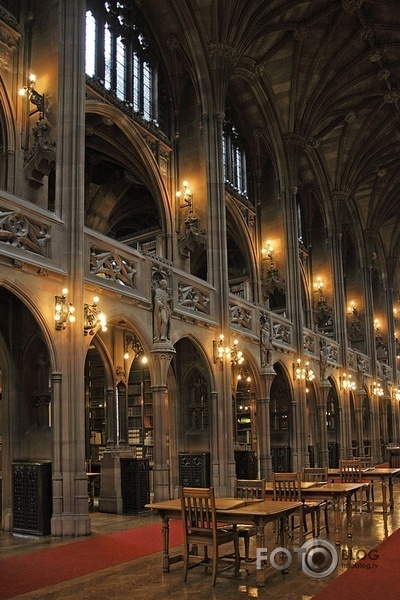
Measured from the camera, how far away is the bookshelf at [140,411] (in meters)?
20.8

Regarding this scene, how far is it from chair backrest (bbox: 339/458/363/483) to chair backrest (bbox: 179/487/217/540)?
656cm

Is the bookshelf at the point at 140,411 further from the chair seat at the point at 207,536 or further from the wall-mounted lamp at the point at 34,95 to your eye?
the chair seat at the point at 207,536

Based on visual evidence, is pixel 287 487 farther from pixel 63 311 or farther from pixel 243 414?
pixel 243 414

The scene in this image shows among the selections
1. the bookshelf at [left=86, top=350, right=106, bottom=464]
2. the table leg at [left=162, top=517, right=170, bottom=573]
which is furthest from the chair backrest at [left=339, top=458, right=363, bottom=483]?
the bookshelf at [left=86, top=350, right=106, bottom=464]

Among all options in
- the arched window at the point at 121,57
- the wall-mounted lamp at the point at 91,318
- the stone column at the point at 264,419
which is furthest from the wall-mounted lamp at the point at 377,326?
the wall-mounted lamp at the point at 91,318

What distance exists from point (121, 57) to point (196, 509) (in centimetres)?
1410

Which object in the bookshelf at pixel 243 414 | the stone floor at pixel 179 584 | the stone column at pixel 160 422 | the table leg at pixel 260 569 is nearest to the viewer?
the stone floor at pixel 179 584

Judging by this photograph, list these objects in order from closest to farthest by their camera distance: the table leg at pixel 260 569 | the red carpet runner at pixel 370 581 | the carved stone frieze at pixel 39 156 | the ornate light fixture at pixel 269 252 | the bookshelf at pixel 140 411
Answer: the red carpet runner at pixel 370 581 → the table leg at pixel 260 569 → the carved stone frieze at pixel 39 156 → the bookshelf at pixel 140 411 → the ornate light fixture at pixel 269 252

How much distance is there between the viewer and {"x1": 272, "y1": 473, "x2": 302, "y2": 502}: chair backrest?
1064 centimetres

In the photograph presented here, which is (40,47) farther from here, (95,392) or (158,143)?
(95,392)

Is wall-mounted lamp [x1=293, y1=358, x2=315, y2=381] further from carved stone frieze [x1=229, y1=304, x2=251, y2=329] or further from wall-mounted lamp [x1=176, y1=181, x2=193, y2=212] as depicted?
wall-mounted lamp [x1=176, y1=181, x2=193, y2=212]

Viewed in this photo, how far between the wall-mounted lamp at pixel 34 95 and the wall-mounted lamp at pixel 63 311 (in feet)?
13.5

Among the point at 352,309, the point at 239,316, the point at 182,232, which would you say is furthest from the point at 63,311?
the point at 352,309

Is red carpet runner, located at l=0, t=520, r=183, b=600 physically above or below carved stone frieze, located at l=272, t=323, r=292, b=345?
below
